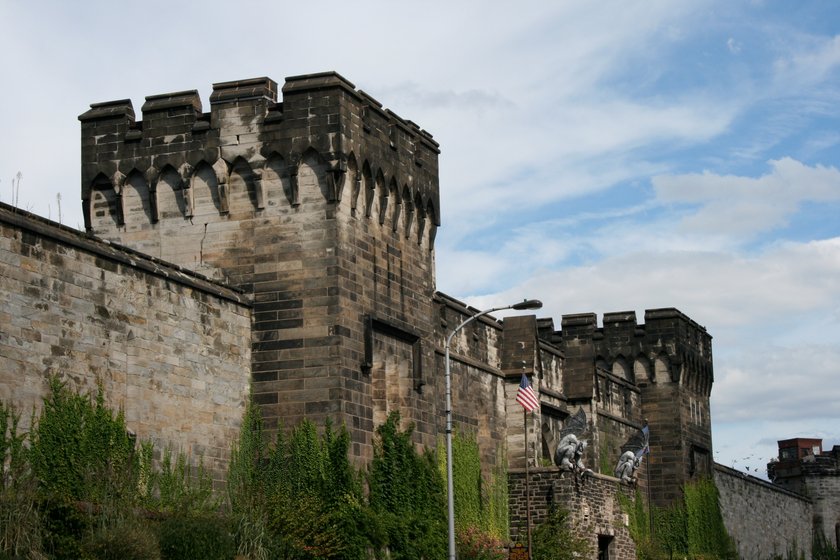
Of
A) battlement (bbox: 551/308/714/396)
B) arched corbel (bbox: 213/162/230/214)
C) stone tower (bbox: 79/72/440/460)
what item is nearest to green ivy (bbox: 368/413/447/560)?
stone tower (bbox: 79/72/440/460)

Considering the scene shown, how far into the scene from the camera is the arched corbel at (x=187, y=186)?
34.8 meters

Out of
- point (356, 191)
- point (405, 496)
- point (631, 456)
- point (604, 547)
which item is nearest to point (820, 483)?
point (631, 456)

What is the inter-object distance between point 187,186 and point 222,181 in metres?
0.87

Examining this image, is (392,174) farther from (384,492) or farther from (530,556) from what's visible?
(530,556)

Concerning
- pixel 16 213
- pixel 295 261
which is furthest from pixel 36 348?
pixel 295 261

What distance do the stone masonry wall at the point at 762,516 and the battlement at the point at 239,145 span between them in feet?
121

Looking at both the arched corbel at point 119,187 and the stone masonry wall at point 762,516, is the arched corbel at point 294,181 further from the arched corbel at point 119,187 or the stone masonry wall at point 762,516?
the stone masonry wall at point 762,516

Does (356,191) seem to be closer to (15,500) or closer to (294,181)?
(294,181)

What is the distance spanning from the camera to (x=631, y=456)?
54.1 meters

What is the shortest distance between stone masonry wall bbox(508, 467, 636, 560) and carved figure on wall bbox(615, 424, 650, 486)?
19.0ft

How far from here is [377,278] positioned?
35.6 metres

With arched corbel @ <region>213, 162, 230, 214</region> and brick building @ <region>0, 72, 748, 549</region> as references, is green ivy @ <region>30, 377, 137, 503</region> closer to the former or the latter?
brick building @ <region>0, 72, 748, 549</region>

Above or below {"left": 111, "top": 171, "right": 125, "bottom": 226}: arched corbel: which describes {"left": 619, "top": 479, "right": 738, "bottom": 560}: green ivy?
below

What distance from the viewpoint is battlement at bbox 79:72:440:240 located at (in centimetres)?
3428
